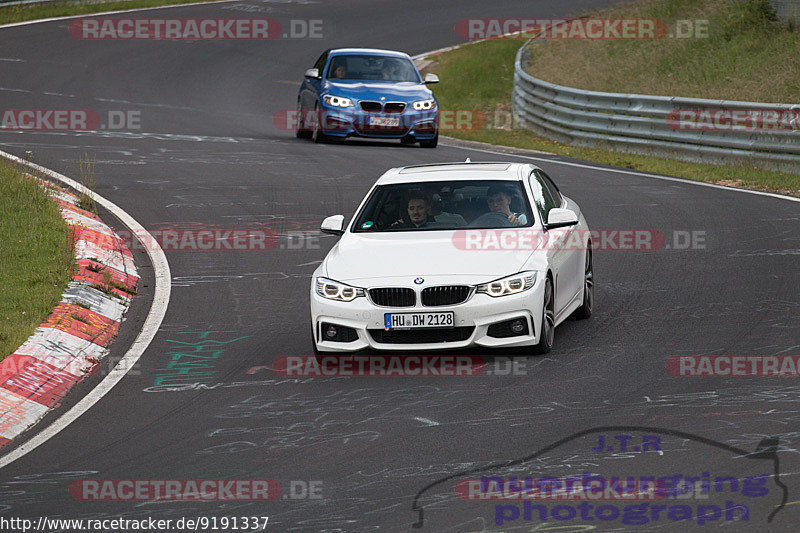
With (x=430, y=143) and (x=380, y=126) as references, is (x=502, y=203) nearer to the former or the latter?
(x=380, y=126)

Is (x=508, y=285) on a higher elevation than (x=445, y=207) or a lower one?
lower

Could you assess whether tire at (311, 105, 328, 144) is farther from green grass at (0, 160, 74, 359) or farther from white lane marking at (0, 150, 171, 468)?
green grass at (0, 160, 74, 359)

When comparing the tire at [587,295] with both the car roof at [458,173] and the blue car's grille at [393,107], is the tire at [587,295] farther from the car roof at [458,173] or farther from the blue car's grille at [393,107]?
the blue car's grille at [393,107]

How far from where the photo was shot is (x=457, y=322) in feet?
32.2

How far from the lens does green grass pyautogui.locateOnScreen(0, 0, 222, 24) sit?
41.9 m

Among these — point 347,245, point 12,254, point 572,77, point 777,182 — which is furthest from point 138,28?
point 347,245

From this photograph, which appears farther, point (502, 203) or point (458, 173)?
point (458, 173)

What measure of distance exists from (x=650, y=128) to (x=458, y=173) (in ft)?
42.2

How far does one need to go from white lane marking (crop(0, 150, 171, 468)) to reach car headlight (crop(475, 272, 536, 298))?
2868 millimetres

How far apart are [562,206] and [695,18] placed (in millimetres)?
21567

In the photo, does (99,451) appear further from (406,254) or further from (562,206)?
(562,206)

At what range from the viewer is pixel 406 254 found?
1029cm

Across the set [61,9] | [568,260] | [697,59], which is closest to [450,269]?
[568,260]

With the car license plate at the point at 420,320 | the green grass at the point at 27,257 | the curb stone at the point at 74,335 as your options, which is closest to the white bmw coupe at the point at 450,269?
the car license plate at the point at 420,320
